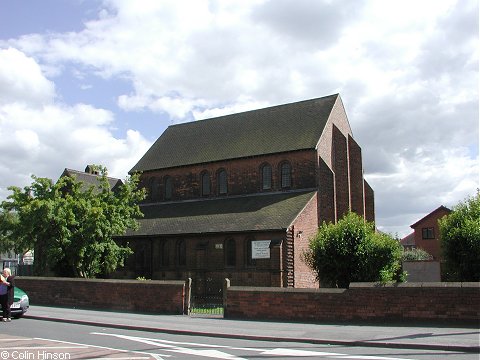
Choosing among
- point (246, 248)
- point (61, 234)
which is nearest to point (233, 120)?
point (246, 248)

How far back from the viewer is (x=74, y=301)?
23266mm

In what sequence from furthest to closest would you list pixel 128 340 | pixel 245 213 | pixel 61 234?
pixel 245 213 → pixel 61 234 → pixel 128 340

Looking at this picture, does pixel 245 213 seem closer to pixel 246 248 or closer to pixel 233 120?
pixel 246 248

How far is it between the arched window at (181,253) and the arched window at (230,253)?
3260 mm

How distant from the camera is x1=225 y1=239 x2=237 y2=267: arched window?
98.4ft

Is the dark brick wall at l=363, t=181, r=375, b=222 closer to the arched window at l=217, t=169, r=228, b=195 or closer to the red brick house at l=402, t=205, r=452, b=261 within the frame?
the arched window at l=217, t=169, r=228, b=195

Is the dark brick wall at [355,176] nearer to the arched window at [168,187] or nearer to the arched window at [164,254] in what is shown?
the arched window at [164,254]

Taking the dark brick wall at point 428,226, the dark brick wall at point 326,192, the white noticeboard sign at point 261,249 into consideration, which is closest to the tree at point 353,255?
the white noticeboard sign at point 261,249

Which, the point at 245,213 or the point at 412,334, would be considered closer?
the point at 412,334

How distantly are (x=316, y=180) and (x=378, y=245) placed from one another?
11866 millimetres

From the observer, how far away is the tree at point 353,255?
20.8 metres

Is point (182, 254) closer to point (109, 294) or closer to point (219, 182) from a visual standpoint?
point (219, 182)

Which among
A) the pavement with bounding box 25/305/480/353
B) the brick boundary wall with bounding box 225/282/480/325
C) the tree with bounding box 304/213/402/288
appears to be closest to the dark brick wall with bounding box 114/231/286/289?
the tree with bounding box 304/213/402/288

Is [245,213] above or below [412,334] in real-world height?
above
